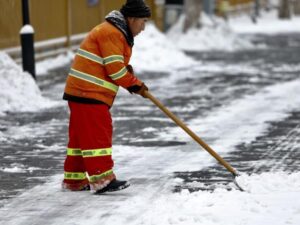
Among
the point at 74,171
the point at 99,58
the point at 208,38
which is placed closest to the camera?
the point at 99,58

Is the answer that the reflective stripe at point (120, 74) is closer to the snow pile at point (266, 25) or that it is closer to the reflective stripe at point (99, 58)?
the reflective stripe at point (99, 58)

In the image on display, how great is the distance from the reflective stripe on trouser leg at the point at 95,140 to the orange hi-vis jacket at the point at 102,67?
11 cm

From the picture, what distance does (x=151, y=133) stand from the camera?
10703 mm

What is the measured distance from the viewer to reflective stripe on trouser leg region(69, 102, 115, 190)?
7281mm

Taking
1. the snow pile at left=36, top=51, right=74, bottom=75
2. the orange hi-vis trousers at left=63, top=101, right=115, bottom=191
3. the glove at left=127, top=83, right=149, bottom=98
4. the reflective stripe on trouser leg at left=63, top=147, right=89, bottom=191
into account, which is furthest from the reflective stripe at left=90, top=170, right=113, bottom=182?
the snow pile at left=36, top=51, right=74, bottom=75

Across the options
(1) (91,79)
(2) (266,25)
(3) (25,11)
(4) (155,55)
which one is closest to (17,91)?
(3) (25,11)

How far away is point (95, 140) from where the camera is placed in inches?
286

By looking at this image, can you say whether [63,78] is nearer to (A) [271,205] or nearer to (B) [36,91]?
(B) [36,91]

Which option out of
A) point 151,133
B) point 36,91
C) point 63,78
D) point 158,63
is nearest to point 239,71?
point 158,63

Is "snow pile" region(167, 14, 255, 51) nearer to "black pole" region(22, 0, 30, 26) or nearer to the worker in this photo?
"black pole" region(22, 0, 30, 26)

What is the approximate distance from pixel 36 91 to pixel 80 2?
790cm

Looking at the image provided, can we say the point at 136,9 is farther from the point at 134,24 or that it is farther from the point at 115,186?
the point at 115,186

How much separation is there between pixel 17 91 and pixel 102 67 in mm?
5455

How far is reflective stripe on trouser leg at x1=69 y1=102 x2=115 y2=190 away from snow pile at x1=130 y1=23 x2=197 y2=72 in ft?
35.6
